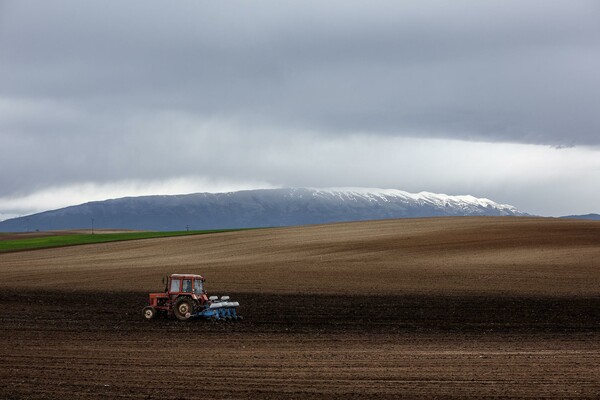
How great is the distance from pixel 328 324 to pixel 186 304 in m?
6.27

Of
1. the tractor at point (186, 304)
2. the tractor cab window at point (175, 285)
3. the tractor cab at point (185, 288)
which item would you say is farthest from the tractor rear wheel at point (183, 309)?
the tractor cab window at point (175, 285)

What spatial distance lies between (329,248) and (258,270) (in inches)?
581

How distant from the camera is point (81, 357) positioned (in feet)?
77.4

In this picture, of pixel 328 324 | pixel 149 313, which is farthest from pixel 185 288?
pixel 328 324

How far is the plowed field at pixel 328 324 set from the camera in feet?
65.0

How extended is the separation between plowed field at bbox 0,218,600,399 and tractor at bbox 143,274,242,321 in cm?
92

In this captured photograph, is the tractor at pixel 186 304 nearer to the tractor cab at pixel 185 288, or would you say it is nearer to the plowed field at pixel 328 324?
the tractor cab at pixel 185 288

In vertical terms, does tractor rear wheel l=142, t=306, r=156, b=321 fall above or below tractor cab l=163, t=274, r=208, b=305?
below

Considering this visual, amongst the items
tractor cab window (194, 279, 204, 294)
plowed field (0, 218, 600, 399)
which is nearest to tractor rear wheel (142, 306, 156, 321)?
plowed field (0, 218, 600, 399)

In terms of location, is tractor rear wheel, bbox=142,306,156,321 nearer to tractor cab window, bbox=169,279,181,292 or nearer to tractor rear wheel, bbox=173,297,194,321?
tractor rear wheel, bbox=173,297,194,321

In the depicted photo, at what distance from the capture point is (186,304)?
34.5 metres

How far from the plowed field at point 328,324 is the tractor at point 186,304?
3.03 feet

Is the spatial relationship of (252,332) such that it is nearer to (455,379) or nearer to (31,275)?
(455,379)

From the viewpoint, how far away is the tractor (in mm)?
33925
